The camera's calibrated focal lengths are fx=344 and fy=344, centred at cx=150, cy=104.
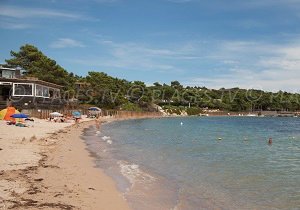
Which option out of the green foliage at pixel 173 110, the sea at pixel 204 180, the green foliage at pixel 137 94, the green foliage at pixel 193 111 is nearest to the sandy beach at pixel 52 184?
the sea at pixel 204 180

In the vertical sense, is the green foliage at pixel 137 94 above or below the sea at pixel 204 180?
above

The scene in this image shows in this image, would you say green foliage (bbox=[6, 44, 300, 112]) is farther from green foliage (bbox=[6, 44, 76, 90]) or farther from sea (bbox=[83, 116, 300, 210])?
sea (bbox=[83, 116, 300, 210])

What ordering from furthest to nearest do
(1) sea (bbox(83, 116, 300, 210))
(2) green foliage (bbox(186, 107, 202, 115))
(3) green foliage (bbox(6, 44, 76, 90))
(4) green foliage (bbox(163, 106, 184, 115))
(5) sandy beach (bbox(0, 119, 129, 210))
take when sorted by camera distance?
(2) green foliage (bbox(186, 107, 202, 115)) → (4) green foliage (bbox(163, 106, 184, 115)) → (3) green foliage (bbox(6, 44, 76, 90)) → (1) sea (bbox(83, 116, 300, 210)) → (5) sandy beach (bbox(0, 119, 129, 210))

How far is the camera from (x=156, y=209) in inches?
355

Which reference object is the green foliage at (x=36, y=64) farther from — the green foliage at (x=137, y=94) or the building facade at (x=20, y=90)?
the building facade at (x=20, y=90)

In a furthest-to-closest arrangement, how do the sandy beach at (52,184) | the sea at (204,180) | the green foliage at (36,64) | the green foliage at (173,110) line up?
1. the green foliage at (173,110)
2. the green foliage at (36,64)
3. the sea at (204,180)
4. the sandy beach at (52,184)

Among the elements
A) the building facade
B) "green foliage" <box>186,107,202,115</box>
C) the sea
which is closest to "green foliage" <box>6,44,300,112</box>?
"green foliage" <box>186,107,202,115</box>

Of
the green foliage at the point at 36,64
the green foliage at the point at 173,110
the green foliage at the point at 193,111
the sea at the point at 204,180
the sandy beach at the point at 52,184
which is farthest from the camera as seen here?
the green foliage at the point at 193,111

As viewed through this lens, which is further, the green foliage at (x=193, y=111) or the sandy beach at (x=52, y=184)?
the green foliage at (x=193, y=111)

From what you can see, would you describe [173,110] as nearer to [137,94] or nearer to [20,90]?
[137,94]

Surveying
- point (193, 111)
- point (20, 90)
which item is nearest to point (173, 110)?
point (193, 111)

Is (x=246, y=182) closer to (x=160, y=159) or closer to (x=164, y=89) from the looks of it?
(x=160, y=159)

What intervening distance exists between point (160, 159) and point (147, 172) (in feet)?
14.6

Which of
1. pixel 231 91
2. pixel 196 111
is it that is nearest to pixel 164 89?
pixel 196 111
